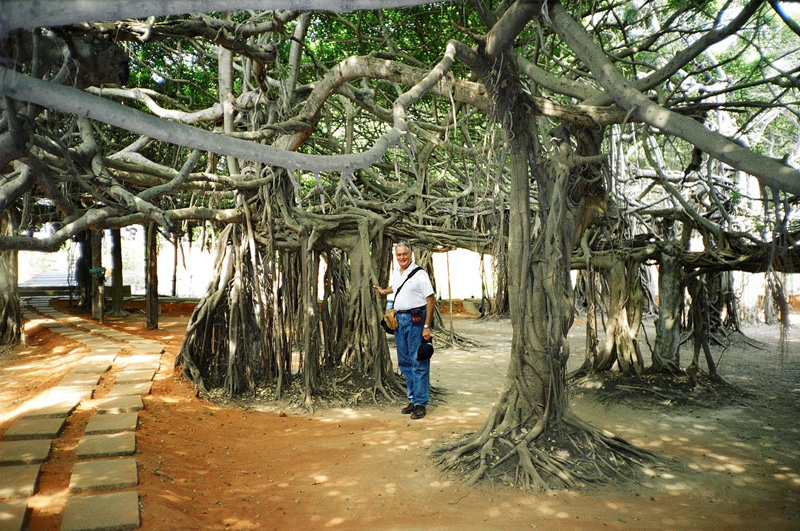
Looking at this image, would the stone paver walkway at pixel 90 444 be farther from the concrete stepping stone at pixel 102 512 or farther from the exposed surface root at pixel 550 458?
the exposed surface root at pixel 550 458

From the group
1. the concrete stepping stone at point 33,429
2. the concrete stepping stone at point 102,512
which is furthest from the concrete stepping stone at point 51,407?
the concrete stepping stone at point 102,512

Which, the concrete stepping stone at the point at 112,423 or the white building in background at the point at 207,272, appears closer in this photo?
the concrete stepping stone at the point at 112,423

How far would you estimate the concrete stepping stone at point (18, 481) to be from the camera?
11.1ft

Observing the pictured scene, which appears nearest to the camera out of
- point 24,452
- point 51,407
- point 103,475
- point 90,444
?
point 103,475

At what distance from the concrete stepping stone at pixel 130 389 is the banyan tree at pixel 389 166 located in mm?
740

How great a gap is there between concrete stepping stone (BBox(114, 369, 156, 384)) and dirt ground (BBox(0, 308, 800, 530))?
0.15 m

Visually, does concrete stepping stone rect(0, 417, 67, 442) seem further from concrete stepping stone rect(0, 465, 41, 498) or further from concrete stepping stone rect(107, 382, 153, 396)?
concrete stepping stone rect(107, 382, 153, 396)

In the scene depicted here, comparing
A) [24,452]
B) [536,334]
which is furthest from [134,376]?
[536,334]

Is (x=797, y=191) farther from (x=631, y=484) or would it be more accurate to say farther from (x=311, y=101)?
(x=311, y=101)

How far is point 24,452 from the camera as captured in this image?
3990 millimetres

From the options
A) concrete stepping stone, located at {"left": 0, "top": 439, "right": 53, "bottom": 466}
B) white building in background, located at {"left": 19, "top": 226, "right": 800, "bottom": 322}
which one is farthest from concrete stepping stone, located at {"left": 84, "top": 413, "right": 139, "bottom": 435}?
white building in background, located at {"left": 19, "top": 226, "right": 800, "bottom": 322}

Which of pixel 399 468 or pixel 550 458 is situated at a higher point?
pixel 550 458

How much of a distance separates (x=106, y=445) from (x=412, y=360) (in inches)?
108

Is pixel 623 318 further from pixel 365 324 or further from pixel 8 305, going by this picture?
pixel 8 305
